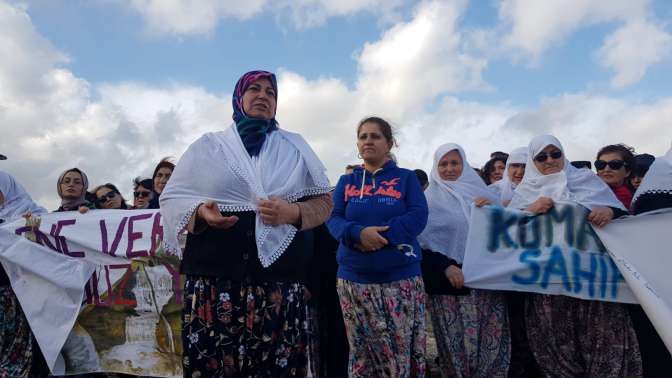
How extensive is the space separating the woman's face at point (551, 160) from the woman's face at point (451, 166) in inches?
24.9

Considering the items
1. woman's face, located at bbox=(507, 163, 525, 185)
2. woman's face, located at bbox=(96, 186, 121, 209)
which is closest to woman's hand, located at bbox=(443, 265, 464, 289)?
woman's face, located at bbox=(507, 163, 525, 185)

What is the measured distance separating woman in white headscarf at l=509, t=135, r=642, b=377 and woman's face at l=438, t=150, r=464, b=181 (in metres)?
0.58

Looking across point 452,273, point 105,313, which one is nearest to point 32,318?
point 105,313

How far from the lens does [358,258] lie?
3.03 m

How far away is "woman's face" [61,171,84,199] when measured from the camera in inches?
189

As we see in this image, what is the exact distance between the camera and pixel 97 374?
14.5ft

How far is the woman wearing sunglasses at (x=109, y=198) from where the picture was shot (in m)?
5.36

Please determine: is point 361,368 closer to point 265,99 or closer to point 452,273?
point 452,273

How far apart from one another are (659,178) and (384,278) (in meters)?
2.11

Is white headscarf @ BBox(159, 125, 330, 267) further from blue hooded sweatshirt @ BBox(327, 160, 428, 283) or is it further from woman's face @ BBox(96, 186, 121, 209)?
woman's face @ BBox(96, 186, 121, 209)

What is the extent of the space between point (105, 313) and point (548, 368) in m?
3.61

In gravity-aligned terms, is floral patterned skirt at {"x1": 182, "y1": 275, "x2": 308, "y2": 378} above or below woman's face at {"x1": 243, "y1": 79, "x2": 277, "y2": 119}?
below

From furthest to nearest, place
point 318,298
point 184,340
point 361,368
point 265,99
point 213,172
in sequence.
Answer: point 318,298 → point 361,368 → point 265,99 → point 213,172 → point 184,340

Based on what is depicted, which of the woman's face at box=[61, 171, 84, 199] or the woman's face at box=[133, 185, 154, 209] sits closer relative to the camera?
the woman's face at box=[61, 171, 84, 199]
